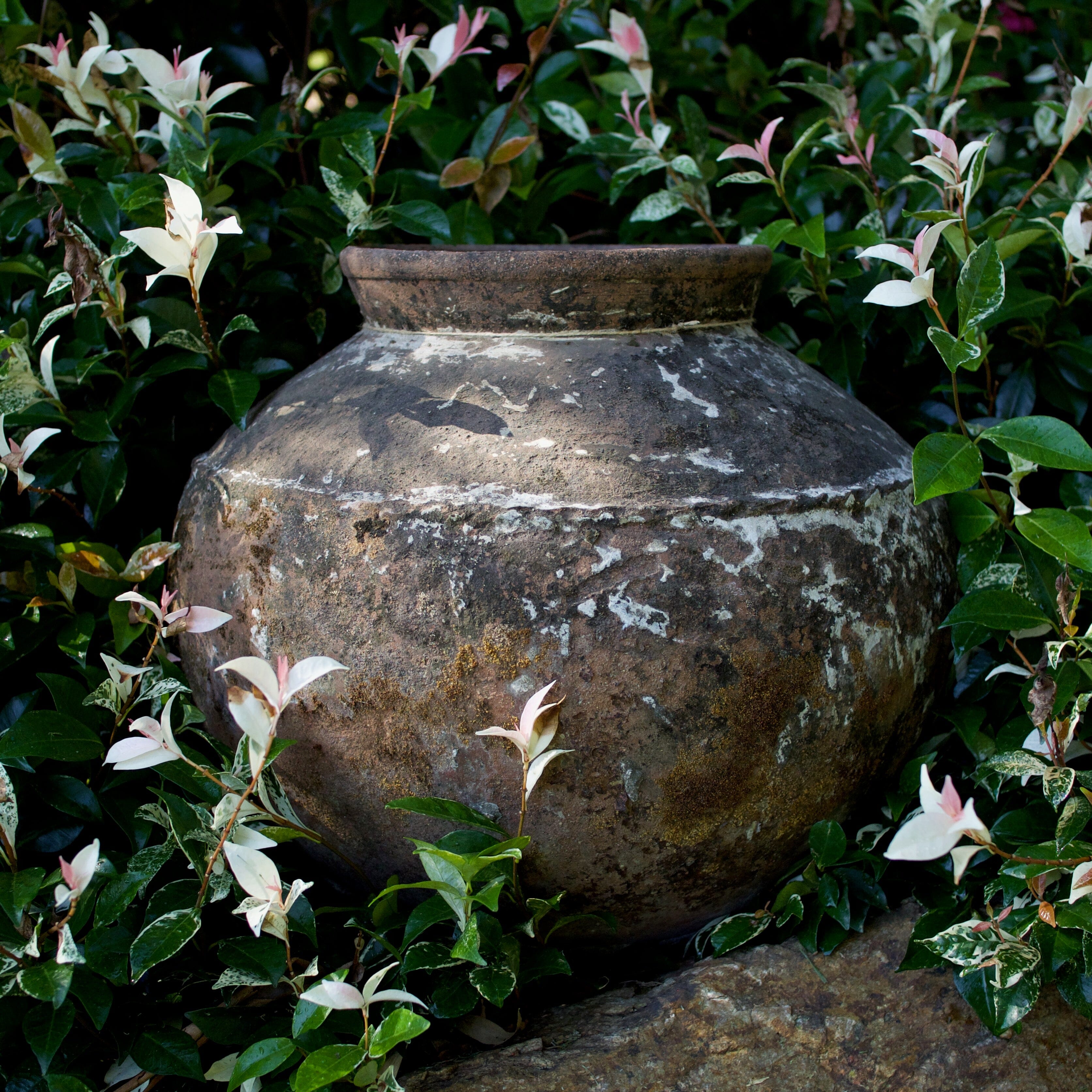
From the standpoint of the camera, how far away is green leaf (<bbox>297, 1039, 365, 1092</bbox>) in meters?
0.98

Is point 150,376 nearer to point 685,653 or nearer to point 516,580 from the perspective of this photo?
point 516,580

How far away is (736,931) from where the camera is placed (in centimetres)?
131

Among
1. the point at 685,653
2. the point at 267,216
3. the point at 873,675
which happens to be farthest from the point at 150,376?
the point at 873,675

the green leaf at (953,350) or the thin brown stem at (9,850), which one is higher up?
the green leaf at (953,350)

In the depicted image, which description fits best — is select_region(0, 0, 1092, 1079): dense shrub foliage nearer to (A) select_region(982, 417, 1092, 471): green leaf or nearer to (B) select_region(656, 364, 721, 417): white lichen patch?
(A) select_region(982, 417, 1092, 471): green leaf

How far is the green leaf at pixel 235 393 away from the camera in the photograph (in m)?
1.47

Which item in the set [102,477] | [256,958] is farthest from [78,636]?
[256,958]

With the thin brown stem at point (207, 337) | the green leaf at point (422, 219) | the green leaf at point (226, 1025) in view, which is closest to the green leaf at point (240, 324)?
the thin brown stem at point (207, 337)

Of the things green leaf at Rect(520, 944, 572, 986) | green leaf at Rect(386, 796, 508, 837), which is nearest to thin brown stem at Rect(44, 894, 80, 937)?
green leaf at Rect(386, 796, 508, 837)

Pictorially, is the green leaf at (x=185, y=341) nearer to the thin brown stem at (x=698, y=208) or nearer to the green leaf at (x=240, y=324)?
the green leaf at (x=240, y=324)

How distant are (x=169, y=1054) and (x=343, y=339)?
1399 mm

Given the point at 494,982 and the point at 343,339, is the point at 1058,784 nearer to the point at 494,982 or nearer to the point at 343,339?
the point at 494,982

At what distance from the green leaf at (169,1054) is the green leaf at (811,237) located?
1332 millimetres

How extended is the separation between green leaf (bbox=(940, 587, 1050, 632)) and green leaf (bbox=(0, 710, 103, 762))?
Result: 3.43 feet
